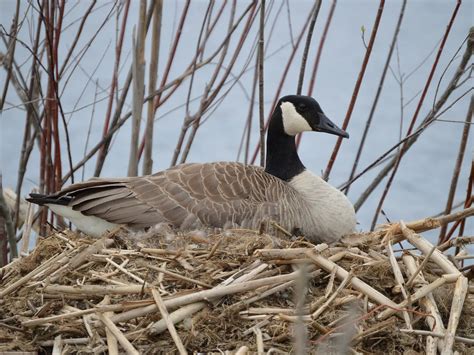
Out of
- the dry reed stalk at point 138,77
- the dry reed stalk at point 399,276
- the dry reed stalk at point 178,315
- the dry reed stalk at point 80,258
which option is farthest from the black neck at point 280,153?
the dry reed stalk at point 178,315

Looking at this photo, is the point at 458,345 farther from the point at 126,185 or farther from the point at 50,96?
the point at 50,96

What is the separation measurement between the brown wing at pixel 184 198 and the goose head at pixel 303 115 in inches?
20.9

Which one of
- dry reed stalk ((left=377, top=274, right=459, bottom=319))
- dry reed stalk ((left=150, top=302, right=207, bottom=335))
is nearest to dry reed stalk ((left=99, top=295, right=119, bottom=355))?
dry reed stalk ((left=150, top=302, right=207, bottom=335))

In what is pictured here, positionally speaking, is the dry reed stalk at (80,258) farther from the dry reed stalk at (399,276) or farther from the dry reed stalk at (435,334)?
the dry reed stalk at (435,334)

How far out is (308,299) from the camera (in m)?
3.04

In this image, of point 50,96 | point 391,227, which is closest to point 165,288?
point 391,227

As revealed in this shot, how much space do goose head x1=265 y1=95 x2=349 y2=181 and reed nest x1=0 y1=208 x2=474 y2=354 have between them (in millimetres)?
1338

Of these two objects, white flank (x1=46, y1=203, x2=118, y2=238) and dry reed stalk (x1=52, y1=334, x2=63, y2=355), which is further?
white flank (x1=46, y1=203, x2=118, y2=238)

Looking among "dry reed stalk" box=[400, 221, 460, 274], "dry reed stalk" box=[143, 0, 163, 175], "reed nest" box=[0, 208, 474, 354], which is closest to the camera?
"reed nest" box=[0, 208, 474, 354]

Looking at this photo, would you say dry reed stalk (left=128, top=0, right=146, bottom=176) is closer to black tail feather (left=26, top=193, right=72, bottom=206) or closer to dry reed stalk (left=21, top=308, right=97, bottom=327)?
black tail feather (left=26, top=193, right=72, bottom=206)

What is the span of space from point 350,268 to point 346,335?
1727 mm

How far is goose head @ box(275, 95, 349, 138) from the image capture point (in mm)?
4691

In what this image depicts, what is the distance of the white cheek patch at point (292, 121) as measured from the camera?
15.8 feet

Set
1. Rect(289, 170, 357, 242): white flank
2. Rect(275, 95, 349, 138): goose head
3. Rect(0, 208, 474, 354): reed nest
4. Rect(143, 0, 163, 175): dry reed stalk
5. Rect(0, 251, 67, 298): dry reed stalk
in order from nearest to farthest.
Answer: Rect(0, 208, 474, 354): reed nest < Rect(0, 251, 67, 298): dry reed stalk < Rect(143, 0, 163, 175): dry reed stalk < Rect(289, 170, 357, 242): white flank < Rect(275, 95, 349, 138): goose head
